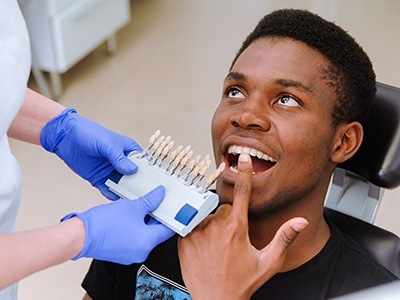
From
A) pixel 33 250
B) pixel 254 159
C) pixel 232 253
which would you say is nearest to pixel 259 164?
pixel 254 159

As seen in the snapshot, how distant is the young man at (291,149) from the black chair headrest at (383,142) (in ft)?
0.32

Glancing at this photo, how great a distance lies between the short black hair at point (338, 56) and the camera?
1372 mm

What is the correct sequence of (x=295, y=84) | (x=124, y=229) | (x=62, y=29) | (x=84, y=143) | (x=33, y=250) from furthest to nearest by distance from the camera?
(x=62, y=29) → (x=84, y=143) → (x=295, y=84) → (x=124, y=229) → (x=33, y=250)

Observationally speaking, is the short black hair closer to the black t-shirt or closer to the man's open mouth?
the man's open mouth

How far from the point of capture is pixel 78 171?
5.04 feet

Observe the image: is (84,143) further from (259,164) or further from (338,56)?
(338,56)

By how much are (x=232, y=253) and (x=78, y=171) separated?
515 mm

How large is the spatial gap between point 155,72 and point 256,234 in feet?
6.74

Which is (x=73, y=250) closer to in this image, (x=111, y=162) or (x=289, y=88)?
(x=111, y=162)

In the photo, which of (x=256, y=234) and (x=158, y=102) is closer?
(x=256, y=234)

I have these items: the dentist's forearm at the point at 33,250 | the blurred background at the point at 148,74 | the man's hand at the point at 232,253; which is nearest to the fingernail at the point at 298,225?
the man's hand at the point at 232,253

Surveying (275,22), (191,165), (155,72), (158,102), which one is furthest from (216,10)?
(191,165)

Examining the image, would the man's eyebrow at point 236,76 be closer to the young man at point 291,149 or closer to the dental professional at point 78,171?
the young man at point 291,149

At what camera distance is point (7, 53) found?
117 centimetres
